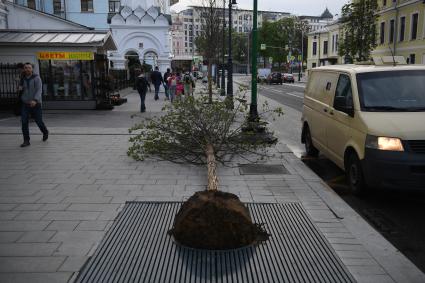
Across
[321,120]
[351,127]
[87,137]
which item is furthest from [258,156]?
[87,137]

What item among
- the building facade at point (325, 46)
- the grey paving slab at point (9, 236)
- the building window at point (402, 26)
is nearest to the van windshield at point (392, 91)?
the grey paving slab at point (9, 236)

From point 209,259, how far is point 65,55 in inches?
605

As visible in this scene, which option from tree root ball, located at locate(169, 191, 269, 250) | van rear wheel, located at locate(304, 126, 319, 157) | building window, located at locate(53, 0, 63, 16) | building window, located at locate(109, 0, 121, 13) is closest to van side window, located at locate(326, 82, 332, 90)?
van rear wheel, located at locate(304, 126, 319, 157)

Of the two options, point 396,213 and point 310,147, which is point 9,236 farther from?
point 310,147

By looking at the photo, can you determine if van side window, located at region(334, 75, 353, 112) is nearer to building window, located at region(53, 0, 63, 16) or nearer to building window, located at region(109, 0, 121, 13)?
building window, located at region(109, 0, 121, 13)

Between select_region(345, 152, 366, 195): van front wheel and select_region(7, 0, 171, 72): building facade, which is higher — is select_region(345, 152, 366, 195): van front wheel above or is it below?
below

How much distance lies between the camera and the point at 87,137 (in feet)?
37.9

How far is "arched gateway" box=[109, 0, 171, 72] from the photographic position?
37.2m

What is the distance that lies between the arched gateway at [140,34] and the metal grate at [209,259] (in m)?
32.9

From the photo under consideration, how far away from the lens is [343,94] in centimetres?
752

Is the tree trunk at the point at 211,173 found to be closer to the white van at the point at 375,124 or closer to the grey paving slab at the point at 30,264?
the grey paving slab at the point at 30,264

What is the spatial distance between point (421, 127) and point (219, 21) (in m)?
22.0

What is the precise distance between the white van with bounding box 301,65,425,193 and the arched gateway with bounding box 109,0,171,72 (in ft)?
99.5

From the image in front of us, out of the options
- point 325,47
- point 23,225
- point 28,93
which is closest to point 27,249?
point 23,225
